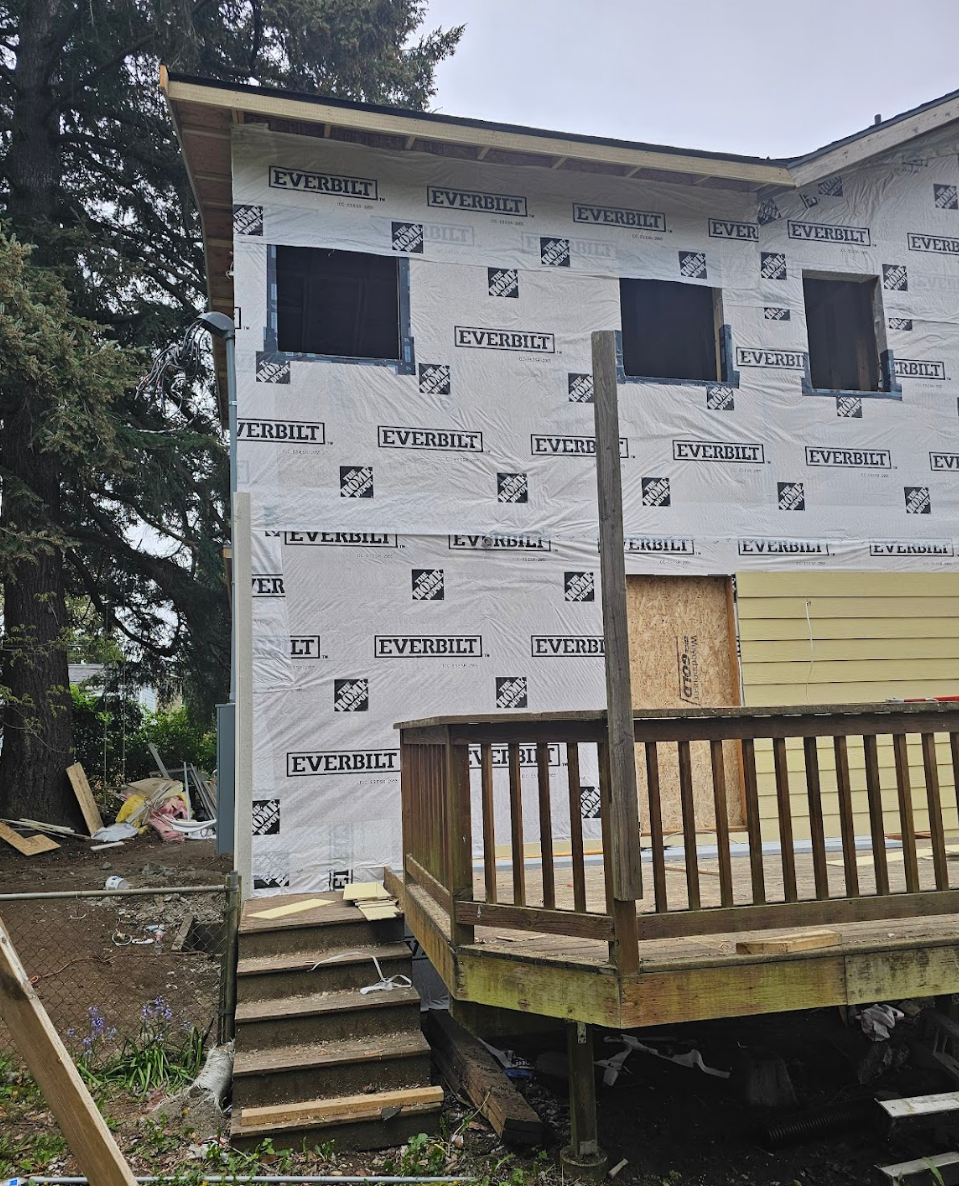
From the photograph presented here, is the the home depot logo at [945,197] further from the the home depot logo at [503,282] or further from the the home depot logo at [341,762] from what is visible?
the the home depot logo at [341,762]

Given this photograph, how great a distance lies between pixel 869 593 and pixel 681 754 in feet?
16.3

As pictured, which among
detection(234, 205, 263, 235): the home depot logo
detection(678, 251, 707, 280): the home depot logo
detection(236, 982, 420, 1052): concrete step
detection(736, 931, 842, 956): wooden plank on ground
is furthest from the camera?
detection(678, 251, 707, 280): the home depot logo

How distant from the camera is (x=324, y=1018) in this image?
483 centimetres

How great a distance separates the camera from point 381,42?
1490cm

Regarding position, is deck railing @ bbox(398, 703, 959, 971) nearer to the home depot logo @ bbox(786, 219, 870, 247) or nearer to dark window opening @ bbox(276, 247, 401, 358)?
dark window opening @ bbox(276, 247, 401, 358)

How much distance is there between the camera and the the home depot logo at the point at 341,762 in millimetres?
6758

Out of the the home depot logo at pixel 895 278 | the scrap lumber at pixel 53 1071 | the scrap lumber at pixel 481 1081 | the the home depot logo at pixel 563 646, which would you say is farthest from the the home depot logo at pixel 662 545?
the scrap lumber at pixel 53 1071

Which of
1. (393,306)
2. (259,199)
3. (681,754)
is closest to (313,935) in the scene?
(681,754)

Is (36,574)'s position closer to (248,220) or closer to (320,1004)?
(248,220)

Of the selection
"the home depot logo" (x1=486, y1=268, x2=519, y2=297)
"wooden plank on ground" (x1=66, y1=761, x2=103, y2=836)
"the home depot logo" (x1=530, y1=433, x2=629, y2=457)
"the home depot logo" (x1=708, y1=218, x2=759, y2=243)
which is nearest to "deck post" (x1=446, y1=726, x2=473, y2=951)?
"the home depot logo" (x1=530, y1=433, x2=629, y2=457)

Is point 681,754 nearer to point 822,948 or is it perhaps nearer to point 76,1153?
point 822,948

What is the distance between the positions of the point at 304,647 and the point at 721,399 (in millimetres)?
4041

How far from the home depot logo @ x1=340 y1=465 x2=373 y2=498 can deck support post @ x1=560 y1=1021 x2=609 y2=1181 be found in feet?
13.9

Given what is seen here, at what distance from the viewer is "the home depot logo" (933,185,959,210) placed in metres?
8.84
